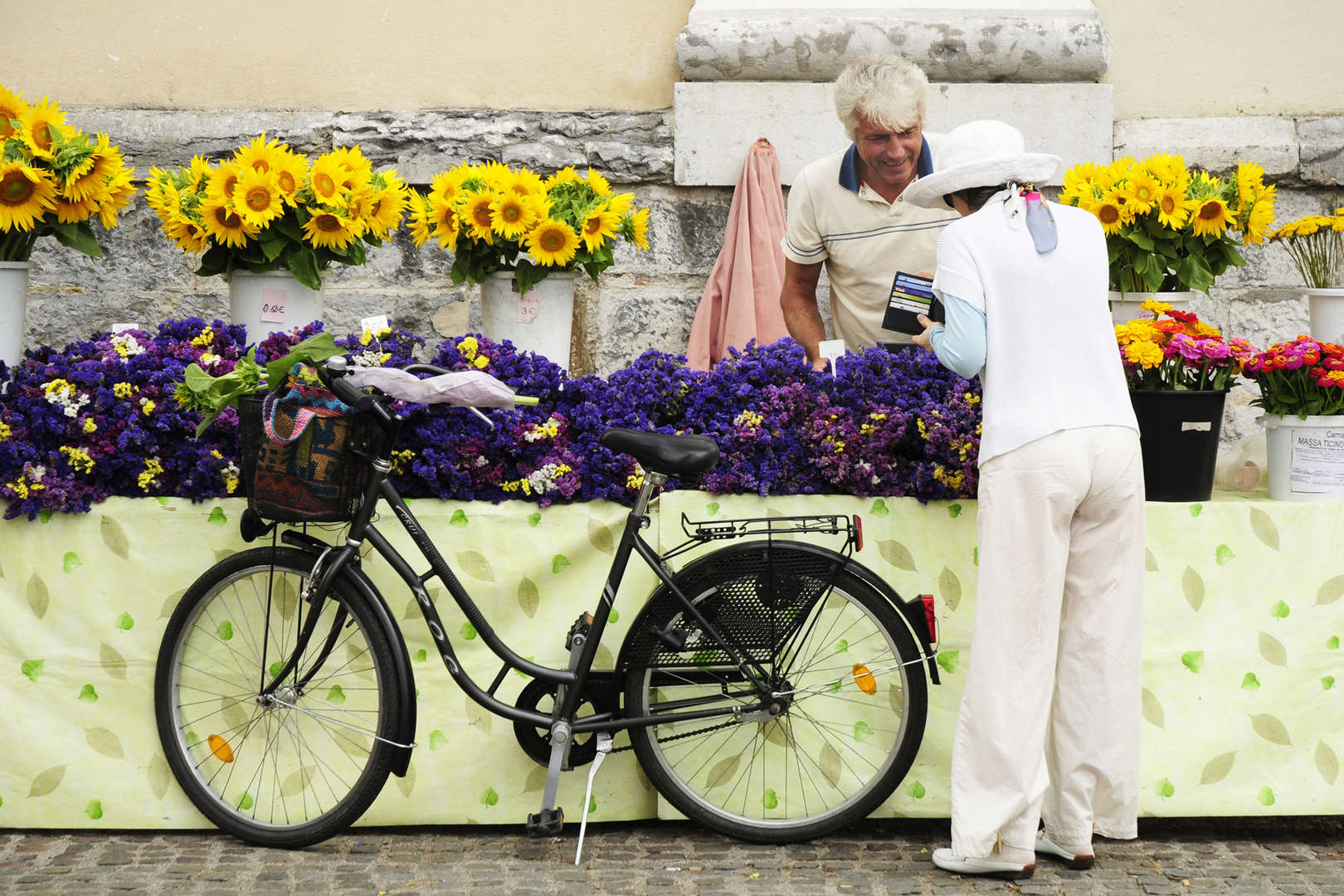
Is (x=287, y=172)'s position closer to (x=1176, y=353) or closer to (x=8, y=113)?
(x=8, y=113)

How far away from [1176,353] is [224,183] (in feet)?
8.27

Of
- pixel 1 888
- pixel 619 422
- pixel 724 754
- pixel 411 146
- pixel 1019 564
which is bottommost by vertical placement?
pixel 1 888

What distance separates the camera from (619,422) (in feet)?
10.4

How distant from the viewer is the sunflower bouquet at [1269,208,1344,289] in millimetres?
3494

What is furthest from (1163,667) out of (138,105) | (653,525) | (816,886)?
(138,105)

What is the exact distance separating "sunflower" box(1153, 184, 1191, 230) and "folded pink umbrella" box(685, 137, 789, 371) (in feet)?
4.99

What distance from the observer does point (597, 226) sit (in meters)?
3.25

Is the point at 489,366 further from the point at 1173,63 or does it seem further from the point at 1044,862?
the point at 1173,63

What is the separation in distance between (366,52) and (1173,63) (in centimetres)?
317

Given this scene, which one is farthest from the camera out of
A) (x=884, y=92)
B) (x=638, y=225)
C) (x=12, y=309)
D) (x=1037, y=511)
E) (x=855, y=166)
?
(x=855, y=166)

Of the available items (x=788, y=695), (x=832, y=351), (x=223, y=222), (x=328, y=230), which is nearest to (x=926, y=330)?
(x=832, y=351)

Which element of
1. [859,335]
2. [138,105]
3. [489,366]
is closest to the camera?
[489,366]

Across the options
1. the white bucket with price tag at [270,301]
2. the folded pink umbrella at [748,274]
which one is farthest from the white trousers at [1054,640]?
the white bucket with price tag at [270,301]

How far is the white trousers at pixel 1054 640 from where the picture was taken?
2.74m
